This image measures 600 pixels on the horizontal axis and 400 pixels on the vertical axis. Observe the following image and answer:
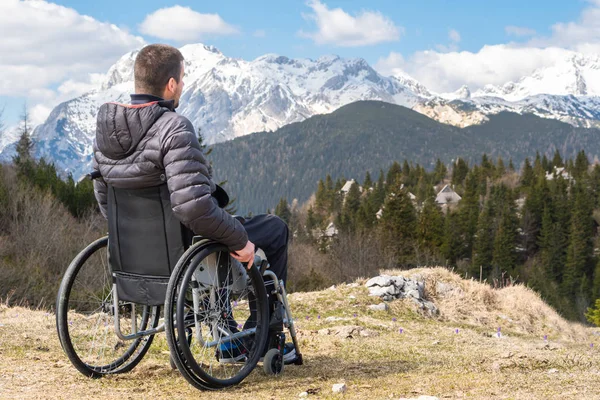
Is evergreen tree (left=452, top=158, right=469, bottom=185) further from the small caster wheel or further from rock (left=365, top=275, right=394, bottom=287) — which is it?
the small caster wheel

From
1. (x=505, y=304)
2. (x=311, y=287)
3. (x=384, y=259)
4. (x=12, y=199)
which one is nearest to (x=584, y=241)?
(x=384, y=259)

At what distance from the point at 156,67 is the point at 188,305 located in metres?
1.69

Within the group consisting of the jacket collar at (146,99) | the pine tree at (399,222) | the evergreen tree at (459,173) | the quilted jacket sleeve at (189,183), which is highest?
the evergreen tree at (459,173)

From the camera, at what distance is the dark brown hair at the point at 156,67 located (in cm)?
439

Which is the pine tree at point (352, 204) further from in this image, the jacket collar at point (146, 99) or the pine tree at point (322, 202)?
the jacket collar at point (146, 99)

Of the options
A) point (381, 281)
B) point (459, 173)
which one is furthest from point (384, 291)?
point (459, 173)

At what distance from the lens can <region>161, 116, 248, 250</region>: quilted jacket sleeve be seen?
4062 millimetres

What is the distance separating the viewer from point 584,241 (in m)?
97.1

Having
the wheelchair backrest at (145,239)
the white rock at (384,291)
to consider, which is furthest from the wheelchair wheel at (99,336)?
the white rock at (384,291)

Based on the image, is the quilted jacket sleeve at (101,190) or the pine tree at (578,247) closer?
the quilted jacket sleeve at (101,190)

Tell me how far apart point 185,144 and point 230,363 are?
5.98 feet

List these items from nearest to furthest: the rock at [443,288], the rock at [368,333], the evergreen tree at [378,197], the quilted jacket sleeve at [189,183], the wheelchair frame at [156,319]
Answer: the quilted jacket sleeve at [189,183], the wheelchair frame at [156,319], the rock at [368,333], the rock at [443,288], the evergreen tree at [378,197]

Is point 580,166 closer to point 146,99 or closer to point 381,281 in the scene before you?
point 381,281

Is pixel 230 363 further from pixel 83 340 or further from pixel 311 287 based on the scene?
pixel 311 287
